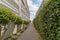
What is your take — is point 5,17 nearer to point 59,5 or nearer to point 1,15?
point 1,15

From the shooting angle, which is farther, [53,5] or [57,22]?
[53,5]

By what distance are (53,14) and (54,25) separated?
0.41m

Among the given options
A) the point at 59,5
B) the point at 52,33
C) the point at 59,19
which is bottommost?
the point at 52,33

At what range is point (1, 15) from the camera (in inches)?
316

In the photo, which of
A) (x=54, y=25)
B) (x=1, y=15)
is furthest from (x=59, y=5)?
(x=1, y=15)

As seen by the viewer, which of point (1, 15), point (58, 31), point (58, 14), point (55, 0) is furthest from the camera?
point (1, 15)

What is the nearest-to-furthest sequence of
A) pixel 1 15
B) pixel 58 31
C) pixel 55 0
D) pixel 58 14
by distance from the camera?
1. pixel 58 31
2. pixel 58 14
3. pixel 55 0
4. pixel 1 15

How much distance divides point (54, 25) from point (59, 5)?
716 millimetres

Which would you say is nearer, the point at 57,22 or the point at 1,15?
the point at 57,22

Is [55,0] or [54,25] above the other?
[55,0]

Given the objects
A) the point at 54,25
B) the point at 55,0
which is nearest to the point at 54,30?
the point at 54,25

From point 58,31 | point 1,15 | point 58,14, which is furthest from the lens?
point 1,15

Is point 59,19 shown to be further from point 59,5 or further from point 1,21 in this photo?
point 1,21

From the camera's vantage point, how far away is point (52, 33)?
695 cm
